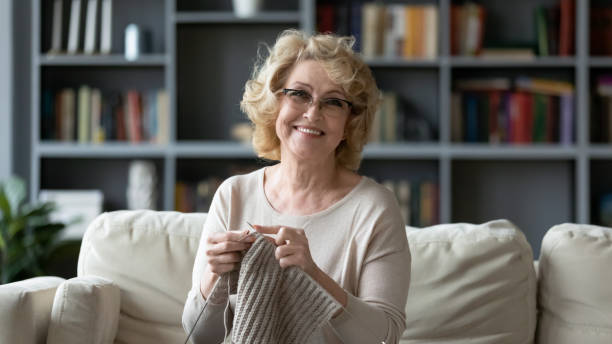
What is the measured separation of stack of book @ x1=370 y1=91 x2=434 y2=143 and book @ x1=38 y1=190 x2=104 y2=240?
1495 millimetres

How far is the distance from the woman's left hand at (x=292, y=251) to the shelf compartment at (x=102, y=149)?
2528 mm

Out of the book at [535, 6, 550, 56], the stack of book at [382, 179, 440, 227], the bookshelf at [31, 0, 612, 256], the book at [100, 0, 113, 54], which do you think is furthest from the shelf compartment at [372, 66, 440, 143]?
the book at [100, 0, 113, 54]

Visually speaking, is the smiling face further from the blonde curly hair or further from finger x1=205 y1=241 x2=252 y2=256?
finger x1=205 y1=241 x2=252 y2=256

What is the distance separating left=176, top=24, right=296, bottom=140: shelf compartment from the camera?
4223 mm

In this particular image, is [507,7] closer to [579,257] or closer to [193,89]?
[193,89]

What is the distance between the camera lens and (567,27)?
13.1ft

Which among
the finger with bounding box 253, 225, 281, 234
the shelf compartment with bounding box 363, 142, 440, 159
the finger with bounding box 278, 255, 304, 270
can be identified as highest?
the shelf compartment with bounding box 363, 142, 440, 159

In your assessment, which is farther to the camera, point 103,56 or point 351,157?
point 103,56

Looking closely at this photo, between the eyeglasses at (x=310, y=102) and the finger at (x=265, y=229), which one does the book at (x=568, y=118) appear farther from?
the finger at (x=265, y=229)

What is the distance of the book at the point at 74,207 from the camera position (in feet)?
13.1

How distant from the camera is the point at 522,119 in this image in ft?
13.2

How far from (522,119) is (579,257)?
220cm

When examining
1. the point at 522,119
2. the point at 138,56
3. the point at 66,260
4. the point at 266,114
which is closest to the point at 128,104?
the point at 138,56

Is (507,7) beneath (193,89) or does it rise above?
above
